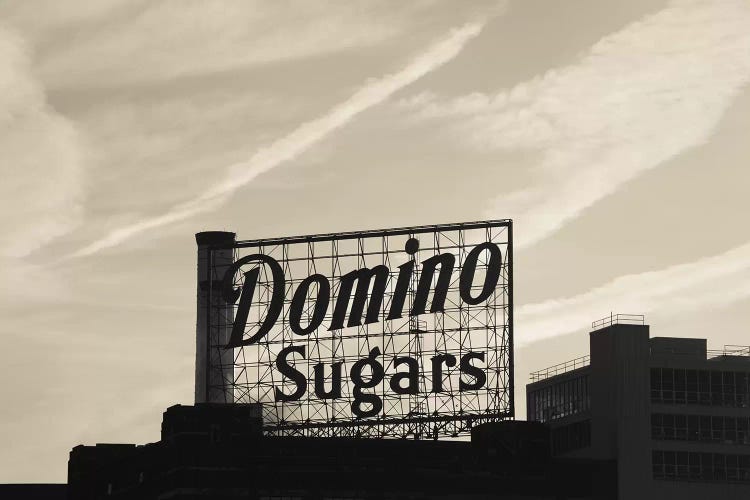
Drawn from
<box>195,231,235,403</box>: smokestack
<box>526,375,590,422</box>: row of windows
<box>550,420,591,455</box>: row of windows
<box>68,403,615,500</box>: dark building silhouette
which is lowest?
<box>68,403,615,500</box>: dark building silhouette

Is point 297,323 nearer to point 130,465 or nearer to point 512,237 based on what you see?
point 512,237

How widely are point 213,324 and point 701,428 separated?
40342 millimetres

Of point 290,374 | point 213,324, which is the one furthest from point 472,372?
point 213,324

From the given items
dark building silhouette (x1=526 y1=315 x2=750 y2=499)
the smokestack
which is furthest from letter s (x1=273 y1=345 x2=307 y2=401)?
dark building silhouette (x1=526 y1=315 x2=750 y2=499)

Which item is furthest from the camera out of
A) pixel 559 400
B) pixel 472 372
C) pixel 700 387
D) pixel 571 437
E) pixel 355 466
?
pixel 559 400

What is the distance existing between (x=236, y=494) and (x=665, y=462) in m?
33.0

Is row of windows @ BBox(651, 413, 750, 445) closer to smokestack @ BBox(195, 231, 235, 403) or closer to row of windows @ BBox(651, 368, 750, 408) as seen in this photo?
row of windows @ BBox(651, 368, 750, 408)

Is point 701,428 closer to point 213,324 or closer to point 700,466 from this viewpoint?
point 700,466

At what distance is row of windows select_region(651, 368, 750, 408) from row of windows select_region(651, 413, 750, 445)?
1224 millimetres

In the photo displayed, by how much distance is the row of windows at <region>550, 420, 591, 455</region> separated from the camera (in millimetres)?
143250

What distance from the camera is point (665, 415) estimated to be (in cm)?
14025

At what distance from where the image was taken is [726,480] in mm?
141250

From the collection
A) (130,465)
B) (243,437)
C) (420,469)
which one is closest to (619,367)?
(420,469)

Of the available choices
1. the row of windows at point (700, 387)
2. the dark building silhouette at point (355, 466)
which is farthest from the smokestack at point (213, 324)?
the row of windows at point (700, 387)
